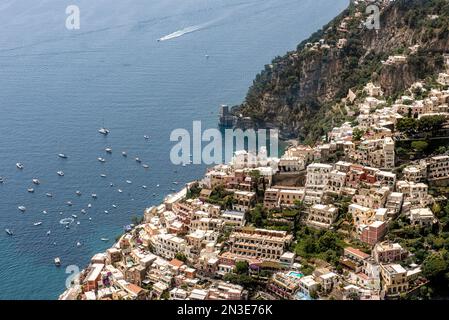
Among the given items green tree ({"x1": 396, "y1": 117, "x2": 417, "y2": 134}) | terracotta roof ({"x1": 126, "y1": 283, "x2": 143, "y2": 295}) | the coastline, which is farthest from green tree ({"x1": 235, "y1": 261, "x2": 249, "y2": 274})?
green tree ({"x1": 396, "y1": 117, "x2": 417, "y2": 134})

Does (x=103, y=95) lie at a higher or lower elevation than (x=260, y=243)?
higher


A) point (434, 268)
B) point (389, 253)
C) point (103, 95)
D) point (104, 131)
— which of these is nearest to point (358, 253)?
point (389, 253)

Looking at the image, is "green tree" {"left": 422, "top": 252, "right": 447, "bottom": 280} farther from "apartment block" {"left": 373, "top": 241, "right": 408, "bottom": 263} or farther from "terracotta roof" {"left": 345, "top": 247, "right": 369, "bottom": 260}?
"terracotta roof" {"left": 345, "top": 247, "right": 369, "bottom": 260}

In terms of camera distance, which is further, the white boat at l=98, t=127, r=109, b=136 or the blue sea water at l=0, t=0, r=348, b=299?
the white boat at l=98, t=127, r=109, b=136

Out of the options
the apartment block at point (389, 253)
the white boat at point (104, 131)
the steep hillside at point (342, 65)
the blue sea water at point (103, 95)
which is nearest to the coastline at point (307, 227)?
the apartment block at point (389, 253)

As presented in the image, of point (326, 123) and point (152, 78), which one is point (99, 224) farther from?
point (152, 78)

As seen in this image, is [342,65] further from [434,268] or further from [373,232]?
[434,268]
